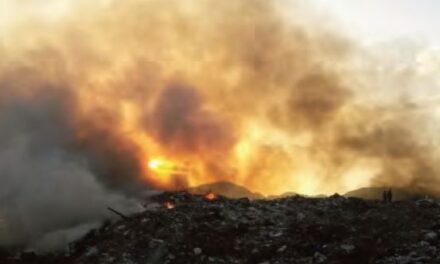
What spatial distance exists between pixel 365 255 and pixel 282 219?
434 centimetres

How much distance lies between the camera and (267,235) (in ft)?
66.4

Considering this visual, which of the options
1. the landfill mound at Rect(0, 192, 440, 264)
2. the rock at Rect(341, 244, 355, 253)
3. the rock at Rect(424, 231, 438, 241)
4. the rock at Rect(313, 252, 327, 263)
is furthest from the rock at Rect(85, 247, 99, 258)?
the rock at Rect(424, 231, 438, 241)

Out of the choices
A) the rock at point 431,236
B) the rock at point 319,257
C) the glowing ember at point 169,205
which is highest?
the glowing ember at point 169,205

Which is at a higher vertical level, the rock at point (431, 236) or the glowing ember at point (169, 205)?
the glowing ember at point (169, 205)

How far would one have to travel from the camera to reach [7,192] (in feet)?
79.6

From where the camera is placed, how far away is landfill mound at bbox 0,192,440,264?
59.8 feet

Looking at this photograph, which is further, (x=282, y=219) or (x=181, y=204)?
(x=181, y=204)

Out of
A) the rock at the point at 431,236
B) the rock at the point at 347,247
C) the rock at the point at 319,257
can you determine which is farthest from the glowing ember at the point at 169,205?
the rock at the point at 431,236

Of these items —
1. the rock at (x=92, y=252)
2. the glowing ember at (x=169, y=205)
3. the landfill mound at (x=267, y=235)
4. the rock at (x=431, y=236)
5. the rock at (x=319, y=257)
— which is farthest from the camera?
the glowing ember at (x=169, y=205)

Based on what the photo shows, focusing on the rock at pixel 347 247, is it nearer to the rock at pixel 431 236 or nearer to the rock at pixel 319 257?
the rock at pixel 319 257

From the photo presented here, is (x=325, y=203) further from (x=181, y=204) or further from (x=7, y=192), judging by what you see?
(x=7, y=192)

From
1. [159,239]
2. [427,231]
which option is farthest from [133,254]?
[427,231]

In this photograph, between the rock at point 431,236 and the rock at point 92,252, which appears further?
the rock at point 92,252

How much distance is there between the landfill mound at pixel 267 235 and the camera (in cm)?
1822
